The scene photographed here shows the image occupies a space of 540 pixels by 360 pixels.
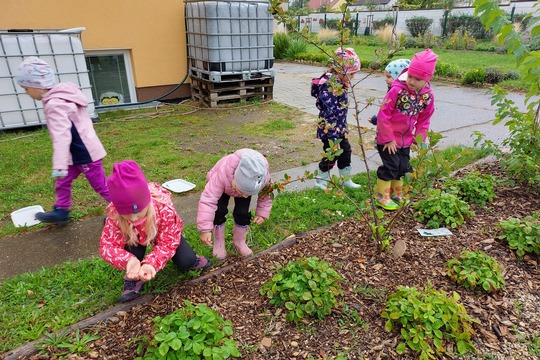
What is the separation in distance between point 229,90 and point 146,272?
616 centimetres

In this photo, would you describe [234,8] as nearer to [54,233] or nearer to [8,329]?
[54,233]

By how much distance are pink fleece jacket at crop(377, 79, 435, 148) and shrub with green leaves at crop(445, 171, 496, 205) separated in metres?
0.62

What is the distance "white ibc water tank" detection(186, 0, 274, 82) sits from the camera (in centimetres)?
726

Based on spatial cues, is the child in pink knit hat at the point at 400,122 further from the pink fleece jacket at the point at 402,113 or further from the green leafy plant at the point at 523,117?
the green leafy plant at the point at 523,117

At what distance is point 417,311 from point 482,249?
120 cm

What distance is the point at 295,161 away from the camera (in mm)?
5121

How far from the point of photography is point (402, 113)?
3648mm

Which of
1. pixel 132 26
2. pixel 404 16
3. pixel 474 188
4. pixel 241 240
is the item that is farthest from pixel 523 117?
pixel 404 16

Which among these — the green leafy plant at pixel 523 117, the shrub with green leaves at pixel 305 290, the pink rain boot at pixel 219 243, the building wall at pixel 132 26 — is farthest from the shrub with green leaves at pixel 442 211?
the building wall at pixel 132 26

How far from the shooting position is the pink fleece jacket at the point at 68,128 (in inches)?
125

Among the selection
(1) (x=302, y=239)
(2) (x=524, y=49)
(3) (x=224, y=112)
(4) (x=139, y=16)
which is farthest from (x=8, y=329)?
(4) (x=139, y=16)

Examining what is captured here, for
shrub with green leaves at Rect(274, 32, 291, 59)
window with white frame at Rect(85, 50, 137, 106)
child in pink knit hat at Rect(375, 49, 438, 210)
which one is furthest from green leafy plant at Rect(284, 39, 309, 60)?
child in pink knit hat at Rect(375, 49, 438, 210)

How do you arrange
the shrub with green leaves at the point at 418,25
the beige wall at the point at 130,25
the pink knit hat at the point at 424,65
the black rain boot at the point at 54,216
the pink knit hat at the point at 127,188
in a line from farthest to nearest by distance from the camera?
1. the shrub with green leaves at the point at 418,25
2. the beige wall at the point at 130,25
3. the black rain boot at the point at 54,216
4. the pink knit hat at the point at 424,65
5. the pink knit hat at the point at 127,188

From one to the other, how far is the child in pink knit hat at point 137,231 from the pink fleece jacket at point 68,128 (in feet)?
3.72
